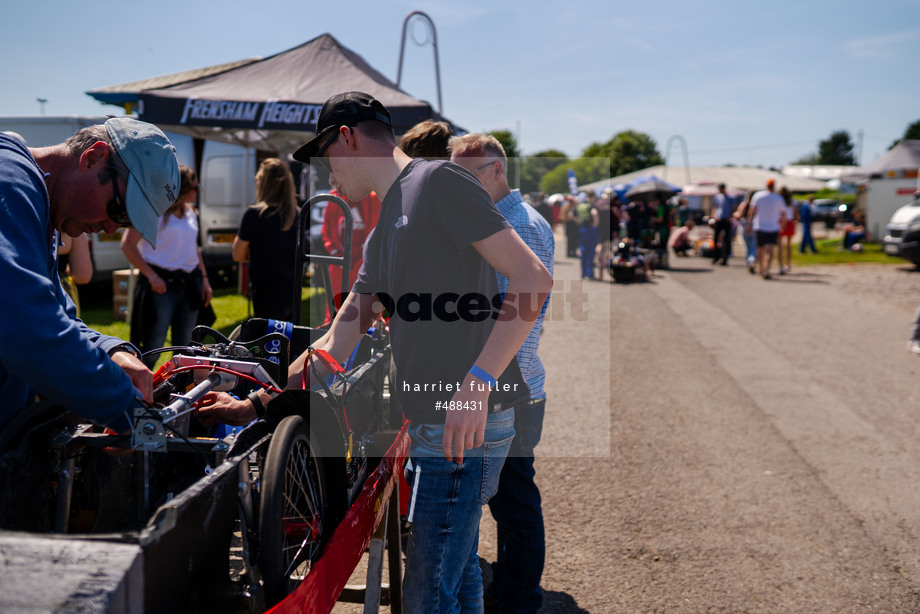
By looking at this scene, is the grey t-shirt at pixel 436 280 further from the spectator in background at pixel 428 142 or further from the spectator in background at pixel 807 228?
the spectator in background at pixel 807 228

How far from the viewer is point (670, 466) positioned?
190 inches

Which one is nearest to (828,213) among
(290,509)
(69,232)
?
(290,509)

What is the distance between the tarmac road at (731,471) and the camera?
331cm

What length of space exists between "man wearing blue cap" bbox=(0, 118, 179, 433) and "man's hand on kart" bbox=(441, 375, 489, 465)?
86 cm

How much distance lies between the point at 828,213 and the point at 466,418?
4542 cm

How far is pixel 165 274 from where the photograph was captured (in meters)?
5.39

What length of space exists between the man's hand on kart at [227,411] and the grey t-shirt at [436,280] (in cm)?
56

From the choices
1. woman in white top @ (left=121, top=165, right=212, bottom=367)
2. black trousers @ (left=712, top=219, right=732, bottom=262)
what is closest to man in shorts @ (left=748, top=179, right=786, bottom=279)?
black trousers @ (left=712, top=219, right=732, bottom=262)

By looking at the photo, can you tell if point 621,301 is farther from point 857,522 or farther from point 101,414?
point 101,414

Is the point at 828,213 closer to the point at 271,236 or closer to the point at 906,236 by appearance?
the point at 906,236

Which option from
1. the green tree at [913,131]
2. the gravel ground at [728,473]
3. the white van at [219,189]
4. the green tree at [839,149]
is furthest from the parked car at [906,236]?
the green tree at [839,149]

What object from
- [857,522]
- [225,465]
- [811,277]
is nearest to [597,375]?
[857,522]

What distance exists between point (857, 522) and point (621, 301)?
919cm

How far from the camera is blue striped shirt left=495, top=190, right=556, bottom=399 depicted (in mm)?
2865
